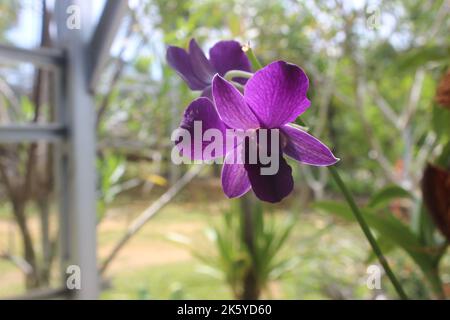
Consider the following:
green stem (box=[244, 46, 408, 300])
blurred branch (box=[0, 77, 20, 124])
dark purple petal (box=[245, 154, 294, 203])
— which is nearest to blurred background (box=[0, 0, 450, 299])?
blurred branch (box=[0, 77, 20, 124])

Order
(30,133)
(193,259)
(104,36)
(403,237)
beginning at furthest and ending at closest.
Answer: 1. (193,259)
2. (30,133)
3. (104,36)
4. (403,237)

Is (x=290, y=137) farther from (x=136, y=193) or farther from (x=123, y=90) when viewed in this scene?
(x=136, y=193)

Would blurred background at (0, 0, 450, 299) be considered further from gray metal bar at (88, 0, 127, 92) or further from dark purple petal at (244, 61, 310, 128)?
dark purple petal at (244, 61, 310, 128)

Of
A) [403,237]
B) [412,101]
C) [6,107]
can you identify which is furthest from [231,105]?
[6,107]

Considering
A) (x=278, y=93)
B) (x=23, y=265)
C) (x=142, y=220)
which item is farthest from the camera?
(x=23, y=265)

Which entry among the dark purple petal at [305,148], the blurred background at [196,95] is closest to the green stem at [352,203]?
the dark purple petal at [305,148]

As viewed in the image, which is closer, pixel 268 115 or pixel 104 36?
pixel 268 115

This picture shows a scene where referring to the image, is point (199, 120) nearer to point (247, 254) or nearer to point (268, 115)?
point (268, 115)
